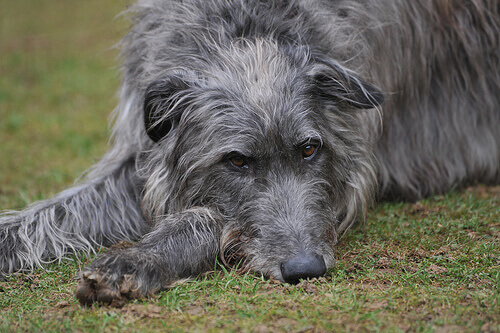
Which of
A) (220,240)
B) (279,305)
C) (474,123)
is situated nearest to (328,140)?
(220,240)

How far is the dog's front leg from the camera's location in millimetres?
3266

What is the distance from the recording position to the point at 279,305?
10.4 ft

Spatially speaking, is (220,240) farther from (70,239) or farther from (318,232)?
(70,239)

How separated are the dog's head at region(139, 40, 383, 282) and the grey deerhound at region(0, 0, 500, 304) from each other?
11 millimetres

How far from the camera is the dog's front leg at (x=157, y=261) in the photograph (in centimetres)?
327

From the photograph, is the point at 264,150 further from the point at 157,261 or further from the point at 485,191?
the point at 485,191

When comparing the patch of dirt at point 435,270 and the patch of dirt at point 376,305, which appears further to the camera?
the patch of dirt at point 435,270

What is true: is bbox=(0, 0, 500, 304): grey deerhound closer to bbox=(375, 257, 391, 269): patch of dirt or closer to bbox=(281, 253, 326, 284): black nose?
bbox=(281, 253, 326, 284): black nose

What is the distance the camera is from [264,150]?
12.6 ft

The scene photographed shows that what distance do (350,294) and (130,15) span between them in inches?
146

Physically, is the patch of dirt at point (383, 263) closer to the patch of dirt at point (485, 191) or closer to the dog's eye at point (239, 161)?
the dog's eye at point (239, 161)

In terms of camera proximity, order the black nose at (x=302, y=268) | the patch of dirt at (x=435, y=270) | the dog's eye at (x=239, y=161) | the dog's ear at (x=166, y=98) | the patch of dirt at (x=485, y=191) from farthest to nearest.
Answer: the patch of dirt at (x=485, y=191) < the dog's ear at (x=166, y=98) < the dog's eye at (x=239, y=161) < the patch of dirt at (x=435, y=270) < the black nose at (x=302, y=268)

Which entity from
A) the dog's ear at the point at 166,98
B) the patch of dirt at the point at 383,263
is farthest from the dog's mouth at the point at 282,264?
the dog's ear at the point at 166,98

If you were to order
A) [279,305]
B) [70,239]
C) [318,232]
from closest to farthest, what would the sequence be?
[279,305]
[318,232]
[70,239]
